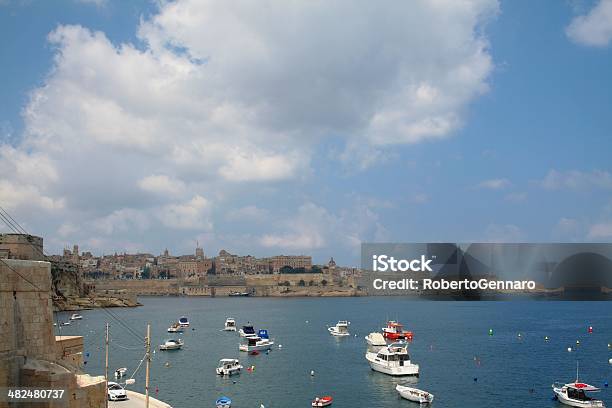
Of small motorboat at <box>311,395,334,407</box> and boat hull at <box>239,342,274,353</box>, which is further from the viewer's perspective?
boat hull at <box>239,342,274,353</box>

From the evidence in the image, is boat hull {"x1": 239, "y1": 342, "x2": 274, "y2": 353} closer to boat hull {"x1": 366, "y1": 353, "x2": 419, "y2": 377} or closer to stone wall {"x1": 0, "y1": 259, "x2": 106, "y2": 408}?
boat hull {"x1": 366, "y1": 353, "x2": 419, "y2": 377}

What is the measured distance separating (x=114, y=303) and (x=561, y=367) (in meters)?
106

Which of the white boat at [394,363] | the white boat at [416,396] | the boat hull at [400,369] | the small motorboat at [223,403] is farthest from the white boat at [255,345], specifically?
the white boat at [416,396]

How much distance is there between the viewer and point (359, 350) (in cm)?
5341

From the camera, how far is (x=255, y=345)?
52.7 meters

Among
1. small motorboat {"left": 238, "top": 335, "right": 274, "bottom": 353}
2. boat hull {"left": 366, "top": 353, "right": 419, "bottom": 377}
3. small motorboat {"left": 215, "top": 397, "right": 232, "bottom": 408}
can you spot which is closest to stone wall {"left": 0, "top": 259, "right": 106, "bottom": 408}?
small motorboat {"left": 215, "top": 397, "right": 232, "bottom": 408}

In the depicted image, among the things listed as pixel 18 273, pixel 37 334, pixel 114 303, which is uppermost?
pixel 18 273

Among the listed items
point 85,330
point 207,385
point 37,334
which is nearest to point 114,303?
point 85,330

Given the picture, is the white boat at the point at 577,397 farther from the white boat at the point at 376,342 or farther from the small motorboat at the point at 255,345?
the small motorboat at the point at 255,345

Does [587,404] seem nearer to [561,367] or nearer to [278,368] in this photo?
[561,367]

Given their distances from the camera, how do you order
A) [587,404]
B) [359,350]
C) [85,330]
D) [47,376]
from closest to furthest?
[47,376] < [587,404] < [359,350] < [85,330]

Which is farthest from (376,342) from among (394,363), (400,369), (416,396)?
(416,396)

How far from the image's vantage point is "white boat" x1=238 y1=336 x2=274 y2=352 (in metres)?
52.1

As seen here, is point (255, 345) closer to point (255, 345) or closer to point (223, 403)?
point (255, 345)
